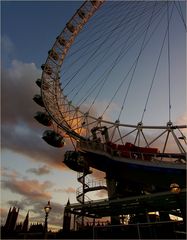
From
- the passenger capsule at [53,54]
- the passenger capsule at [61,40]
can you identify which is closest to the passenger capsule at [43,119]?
the passenger capsule at [53,54]

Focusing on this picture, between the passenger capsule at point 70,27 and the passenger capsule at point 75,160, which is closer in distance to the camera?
the passenger capsule at point 75,160

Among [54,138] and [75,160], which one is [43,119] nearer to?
[54,138]

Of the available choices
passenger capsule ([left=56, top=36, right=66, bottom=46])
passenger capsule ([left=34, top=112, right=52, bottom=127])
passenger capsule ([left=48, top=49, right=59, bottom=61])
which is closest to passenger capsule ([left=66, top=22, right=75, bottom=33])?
passenger capsule ([left=56, top=36, right=66, bottom=46])

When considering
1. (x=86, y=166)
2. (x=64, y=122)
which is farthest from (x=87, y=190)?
(x=64, y=122)

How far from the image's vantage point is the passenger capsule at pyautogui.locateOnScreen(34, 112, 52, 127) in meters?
61.1

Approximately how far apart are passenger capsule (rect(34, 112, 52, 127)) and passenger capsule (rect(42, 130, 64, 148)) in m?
4.05

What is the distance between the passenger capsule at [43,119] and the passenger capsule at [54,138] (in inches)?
159

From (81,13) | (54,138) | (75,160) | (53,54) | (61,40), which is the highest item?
(81,13)

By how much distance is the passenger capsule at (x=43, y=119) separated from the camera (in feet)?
201

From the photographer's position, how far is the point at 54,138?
186 feet

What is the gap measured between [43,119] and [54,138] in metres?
6.96

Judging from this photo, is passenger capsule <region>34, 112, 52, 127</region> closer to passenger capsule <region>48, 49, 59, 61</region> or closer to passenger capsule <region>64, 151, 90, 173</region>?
passenger capsule <region>64, 151, 90, 173</region>

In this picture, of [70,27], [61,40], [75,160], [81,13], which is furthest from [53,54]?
[75,160]

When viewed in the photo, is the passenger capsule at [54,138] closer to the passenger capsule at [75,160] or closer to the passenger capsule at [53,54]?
the passenger capsule at [75,160]
